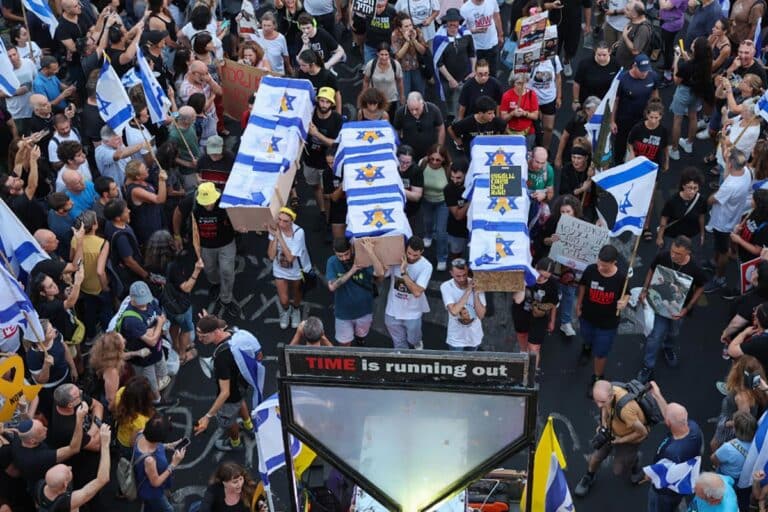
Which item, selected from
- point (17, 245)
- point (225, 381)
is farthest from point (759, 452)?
point (17, 245)

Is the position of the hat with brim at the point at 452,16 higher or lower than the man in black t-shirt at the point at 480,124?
higher

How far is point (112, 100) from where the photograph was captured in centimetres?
1175

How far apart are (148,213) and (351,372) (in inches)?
244

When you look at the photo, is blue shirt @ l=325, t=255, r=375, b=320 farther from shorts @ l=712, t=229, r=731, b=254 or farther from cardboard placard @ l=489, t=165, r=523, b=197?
shorts @ l=712, t=229, r=731, b=254

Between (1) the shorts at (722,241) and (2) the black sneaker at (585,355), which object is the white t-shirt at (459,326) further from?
(1) the shorts at (722,241)

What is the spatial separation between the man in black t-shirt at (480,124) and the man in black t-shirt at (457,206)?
1062mm

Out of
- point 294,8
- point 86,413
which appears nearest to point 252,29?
point 294,8

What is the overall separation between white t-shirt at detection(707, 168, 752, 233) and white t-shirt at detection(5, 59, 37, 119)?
8.22 metres

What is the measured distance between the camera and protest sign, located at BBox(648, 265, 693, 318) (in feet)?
34.1

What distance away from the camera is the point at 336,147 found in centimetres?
1234

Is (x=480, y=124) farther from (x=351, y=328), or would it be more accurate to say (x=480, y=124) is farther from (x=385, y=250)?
(x=351, y=328)

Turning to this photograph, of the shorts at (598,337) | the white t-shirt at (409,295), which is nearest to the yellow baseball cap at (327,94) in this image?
the white t-shirt at (409,295)

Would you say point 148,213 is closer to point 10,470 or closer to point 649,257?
point 10,470

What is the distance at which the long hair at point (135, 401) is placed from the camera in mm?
9148
